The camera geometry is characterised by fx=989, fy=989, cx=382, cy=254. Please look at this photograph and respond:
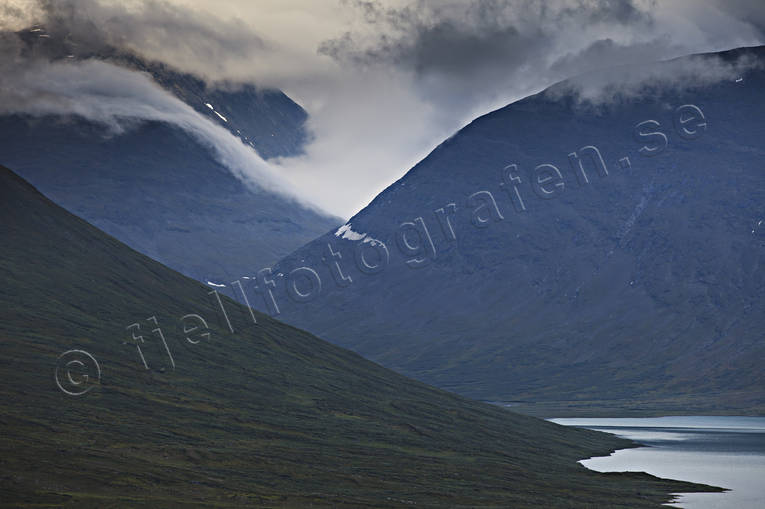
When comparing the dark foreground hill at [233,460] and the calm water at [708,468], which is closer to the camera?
the dark foreground hill at [233,460]

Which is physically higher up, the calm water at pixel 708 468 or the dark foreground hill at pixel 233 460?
the dark foreground hill at pixel 233 460

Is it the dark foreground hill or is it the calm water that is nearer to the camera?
the dark foreground hill

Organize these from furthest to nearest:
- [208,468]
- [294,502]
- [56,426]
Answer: [56,426] → [208,468] → [294,502]

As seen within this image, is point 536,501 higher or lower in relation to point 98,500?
lower

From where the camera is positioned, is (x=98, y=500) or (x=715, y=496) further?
(x=715, y=496)

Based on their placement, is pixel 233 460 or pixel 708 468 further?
pixel 708 468

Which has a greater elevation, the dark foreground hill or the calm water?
the dark foreground hill

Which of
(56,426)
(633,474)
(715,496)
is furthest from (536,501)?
(56,426)

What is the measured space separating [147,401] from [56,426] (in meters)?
36.2

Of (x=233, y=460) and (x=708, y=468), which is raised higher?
(x=233, y=460)

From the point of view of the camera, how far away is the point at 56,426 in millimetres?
152000

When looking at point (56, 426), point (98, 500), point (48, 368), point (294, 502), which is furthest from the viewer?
point (48, 368)

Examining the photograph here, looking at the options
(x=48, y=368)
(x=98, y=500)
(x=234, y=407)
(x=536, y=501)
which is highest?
(x=48, y=368)

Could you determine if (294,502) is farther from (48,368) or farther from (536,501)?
(48,368)
